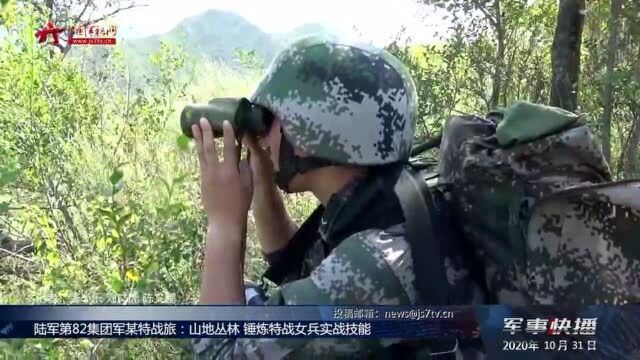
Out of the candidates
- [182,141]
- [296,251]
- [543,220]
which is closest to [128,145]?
[182,141]

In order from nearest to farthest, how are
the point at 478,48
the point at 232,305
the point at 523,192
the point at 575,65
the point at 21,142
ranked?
the point at 523,192 → the point at 232,305 → the point at 21,142 → the point at 575,65 → the point at 478,48

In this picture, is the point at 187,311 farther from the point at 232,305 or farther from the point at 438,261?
Result: the point at 438,261

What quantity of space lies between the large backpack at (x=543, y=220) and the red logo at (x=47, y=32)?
195cm

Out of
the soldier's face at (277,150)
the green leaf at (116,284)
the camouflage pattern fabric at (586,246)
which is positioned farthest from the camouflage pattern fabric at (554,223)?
the green leaf at (116,284)

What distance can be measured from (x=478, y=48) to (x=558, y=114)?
3.16 m

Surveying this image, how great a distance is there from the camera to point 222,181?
4.56 feet

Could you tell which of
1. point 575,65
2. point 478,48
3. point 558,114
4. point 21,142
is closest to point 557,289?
point 558,114

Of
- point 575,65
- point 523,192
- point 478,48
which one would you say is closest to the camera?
point 523,192

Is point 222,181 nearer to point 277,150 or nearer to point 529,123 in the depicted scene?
point 277,150

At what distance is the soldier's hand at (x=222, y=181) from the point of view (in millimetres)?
1385

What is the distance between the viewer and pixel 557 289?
1200 millimetres

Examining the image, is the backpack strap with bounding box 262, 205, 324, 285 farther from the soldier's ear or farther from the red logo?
the red logo

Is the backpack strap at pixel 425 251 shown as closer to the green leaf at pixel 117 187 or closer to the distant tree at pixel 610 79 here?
the green leaf at pixel 117 187

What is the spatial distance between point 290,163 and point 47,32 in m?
1.79
